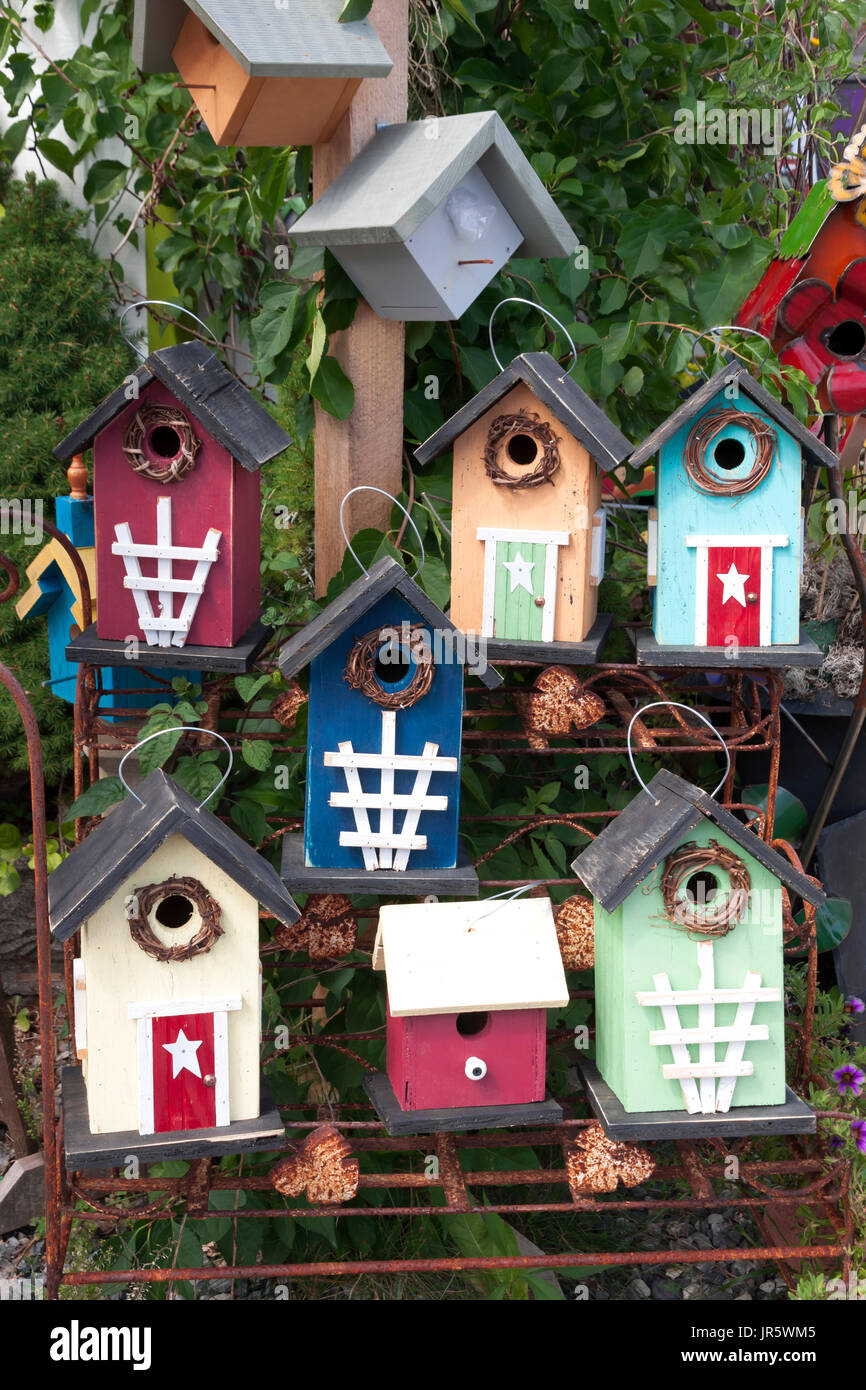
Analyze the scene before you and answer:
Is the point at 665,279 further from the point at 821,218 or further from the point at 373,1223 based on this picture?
the point at 373,1223

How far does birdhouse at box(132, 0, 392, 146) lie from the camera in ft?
6.19

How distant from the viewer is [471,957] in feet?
6.88

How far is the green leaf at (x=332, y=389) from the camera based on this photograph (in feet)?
7.32

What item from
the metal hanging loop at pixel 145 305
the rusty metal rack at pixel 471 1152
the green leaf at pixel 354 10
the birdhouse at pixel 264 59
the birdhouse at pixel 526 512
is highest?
the green leaf at pixel 354 10

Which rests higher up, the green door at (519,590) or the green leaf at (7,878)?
the green door at (519,590)

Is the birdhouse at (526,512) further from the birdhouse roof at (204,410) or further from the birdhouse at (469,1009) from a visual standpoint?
the birdhouse at (469,1009)

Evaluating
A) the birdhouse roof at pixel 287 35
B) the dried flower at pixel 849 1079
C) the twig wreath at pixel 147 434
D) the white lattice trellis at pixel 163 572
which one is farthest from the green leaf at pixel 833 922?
the birdhouse roof at pixel 287 35

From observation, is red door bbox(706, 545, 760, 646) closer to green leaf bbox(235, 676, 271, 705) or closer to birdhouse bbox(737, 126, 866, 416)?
birdhouse bbox(737, 126, 866, 416)

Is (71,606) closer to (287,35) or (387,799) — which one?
(387,799)

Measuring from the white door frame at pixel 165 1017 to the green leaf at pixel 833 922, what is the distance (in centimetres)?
169

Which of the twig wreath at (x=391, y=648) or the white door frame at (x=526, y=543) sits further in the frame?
the white door frame at (x=526, y=543)

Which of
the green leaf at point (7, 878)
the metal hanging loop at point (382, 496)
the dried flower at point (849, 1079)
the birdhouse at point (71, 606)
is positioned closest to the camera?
the metal hanging loop at point (382, 496)

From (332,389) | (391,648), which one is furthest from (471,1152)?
(332,389)

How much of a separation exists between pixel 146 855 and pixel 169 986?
236mm
